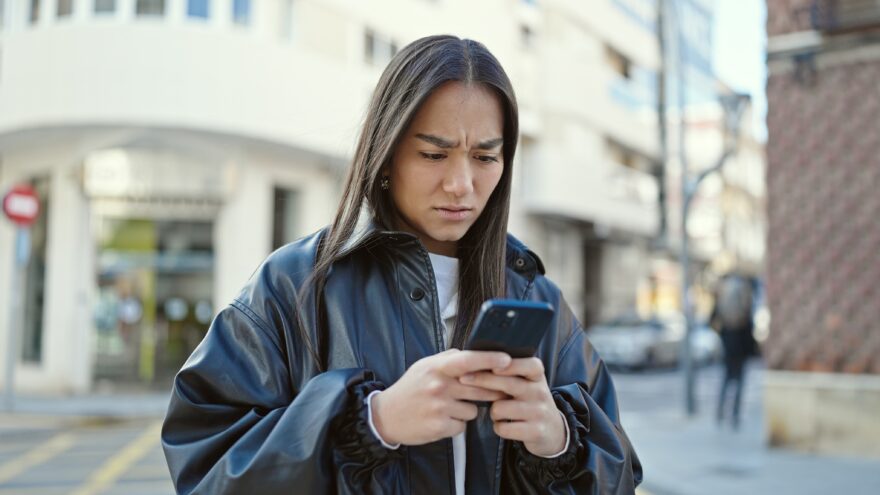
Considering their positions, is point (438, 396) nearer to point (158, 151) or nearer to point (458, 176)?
point (458, 176)

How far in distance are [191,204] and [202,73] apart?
245cm

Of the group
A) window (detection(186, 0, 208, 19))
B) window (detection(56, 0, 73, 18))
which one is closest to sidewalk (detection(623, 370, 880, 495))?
window (detection(186, 0, 208, 19))

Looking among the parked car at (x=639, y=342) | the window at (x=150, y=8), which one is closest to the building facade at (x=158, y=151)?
the window at (x=150, y=8)

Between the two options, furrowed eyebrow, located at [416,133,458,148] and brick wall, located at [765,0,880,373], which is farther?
brick wall, located at [765,0,880,373]

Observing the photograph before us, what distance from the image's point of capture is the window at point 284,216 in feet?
53.8

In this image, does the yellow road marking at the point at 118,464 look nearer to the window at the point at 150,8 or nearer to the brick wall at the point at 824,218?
the brick wall at the point at 824,218

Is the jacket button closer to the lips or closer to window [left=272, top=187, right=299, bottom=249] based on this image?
the lips

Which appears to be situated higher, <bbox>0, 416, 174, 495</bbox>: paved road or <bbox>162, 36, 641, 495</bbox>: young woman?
<bbox>162, 36, 641, 495</bbox>: young woman

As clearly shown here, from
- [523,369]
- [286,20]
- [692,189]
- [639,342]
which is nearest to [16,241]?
[286,20]

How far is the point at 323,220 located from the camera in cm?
1725

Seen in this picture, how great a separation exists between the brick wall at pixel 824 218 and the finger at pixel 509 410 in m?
7.56

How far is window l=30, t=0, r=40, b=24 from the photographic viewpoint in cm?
1462

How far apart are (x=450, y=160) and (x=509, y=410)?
49 cm

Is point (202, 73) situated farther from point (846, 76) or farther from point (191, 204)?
point (846, 76)
